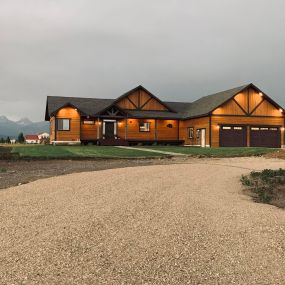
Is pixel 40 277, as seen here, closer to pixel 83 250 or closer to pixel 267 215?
pixel 83 250

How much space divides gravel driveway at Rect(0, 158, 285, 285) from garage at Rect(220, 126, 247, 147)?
31.2 m

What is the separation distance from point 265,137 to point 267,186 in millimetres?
31920

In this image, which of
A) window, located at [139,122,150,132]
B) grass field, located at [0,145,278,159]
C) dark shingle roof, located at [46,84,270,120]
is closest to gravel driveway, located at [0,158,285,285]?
grass field, located at [0,145,278,159]

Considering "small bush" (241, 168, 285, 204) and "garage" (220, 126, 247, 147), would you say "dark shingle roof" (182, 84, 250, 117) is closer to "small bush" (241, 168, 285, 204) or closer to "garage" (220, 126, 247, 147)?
"garage" (220, 126, 247, 147)

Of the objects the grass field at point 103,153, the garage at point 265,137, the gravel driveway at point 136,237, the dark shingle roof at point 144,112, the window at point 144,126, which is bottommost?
the gravel driveway at point 136,237

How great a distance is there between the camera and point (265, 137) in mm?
42719

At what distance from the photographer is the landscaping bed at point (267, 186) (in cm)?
1048

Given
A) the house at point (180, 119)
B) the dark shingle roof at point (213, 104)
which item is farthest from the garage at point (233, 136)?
the dark shingle roof at point (213, 104)

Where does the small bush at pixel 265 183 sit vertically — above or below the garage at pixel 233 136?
below

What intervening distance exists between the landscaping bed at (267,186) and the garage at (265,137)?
28.1 meters

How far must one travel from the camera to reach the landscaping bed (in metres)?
10.5

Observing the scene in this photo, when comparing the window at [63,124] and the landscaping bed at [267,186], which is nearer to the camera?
the landscaping bed at [267,186]

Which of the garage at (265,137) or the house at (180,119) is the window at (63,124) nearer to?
the house at (180,119)

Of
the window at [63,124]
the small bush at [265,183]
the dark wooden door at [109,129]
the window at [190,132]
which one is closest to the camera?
the small bush at [265,183]
